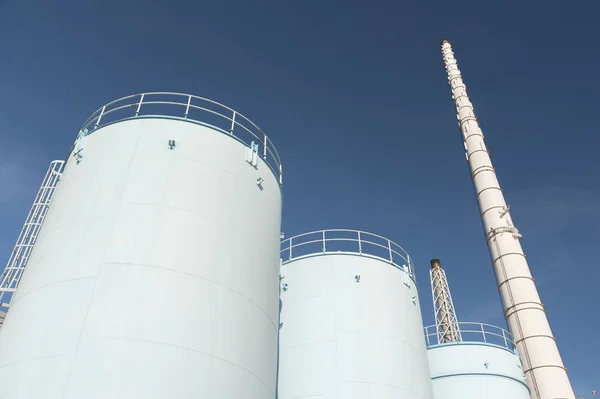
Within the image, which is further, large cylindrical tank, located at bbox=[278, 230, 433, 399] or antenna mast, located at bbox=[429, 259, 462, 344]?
antenna mast, located at bbox=[429, 259, 462, 344]

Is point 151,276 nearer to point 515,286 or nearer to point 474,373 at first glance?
point 474,373

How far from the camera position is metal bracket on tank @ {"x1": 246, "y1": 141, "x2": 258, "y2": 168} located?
39.6ft

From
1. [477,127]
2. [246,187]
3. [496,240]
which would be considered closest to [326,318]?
[246,187]

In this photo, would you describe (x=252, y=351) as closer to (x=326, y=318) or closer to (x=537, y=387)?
(x=326, y=318)

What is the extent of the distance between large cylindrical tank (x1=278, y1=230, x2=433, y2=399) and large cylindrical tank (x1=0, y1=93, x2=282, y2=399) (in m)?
3.84

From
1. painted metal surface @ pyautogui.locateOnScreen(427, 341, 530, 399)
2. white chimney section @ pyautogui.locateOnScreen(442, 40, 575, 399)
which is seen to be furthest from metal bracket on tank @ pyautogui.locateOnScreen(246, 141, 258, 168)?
white chimney section @ pyautogui.locateOnScreen(442, 40, 575, 399)

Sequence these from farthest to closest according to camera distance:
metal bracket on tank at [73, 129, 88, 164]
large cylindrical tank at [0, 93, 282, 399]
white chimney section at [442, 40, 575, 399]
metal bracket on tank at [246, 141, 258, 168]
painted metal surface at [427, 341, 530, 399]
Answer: white chimney section at [442, 40, 575, 399] → painted metal surface at [427, 341, 530, 399] → metal bracket on tank at [246, 141, 258, 168] → metal bracket on tank at [73, 129, 88, 164] → large cylindrical tank at [0, 93, 282, 399]

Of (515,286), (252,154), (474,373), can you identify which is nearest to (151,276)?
(252,154)

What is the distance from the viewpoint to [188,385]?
26.9 ft

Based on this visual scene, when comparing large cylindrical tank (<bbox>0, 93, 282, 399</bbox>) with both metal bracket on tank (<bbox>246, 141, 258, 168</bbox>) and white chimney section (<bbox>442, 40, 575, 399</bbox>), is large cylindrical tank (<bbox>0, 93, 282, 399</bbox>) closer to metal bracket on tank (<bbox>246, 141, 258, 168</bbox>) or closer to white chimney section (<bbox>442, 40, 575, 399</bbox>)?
metal bracket on tank (<bbox>246, 141, 258, 168</bbox>)

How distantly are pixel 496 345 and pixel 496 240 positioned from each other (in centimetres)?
883

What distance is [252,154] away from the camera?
1223 centimetres

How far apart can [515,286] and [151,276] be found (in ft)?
73.2

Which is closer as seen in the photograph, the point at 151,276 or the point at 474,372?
the point at 151,276
